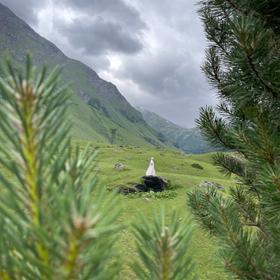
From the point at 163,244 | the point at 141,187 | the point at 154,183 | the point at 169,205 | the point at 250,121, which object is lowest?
the point at 169,205

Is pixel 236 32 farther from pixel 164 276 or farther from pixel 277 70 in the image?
Answer: pixel 164 276

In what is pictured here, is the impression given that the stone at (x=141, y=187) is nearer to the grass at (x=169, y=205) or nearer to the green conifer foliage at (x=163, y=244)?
the grass at (x=169, y=205)

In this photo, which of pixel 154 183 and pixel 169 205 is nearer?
pixel 169 205

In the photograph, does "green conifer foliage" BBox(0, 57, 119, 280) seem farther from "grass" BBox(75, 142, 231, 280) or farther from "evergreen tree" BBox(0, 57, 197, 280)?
"grass" BBox(75, 142, 231, 280)

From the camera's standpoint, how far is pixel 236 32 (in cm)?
402

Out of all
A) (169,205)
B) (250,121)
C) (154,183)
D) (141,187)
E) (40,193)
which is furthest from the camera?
(154,183)

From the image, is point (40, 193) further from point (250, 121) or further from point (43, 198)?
point (250, 121)

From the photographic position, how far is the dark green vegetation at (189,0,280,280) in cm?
407

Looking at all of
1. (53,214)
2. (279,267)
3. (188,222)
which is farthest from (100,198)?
(279,267)

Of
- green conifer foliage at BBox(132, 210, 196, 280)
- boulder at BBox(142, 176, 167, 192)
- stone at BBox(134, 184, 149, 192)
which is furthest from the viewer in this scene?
boulder at BBox(142, 176, 167, 192)

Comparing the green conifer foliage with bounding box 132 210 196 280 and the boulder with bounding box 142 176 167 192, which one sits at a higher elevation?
the boulder with bounding box 142 176 167 192

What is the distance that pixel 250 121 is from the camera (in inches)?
206

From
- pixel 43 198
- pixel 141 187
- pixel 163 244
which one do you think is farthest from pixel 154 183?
pixel 43 198

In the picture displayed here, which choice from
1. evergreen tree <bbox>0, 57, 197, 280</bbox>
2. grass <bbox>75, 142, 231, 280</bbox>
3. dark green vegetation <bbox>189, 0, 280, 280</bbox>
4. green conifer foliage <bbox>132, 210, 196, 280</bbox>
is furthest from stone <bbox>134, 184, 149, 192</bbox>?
evergreen tree <bbox>0, 57, 197, 280</bbox>
